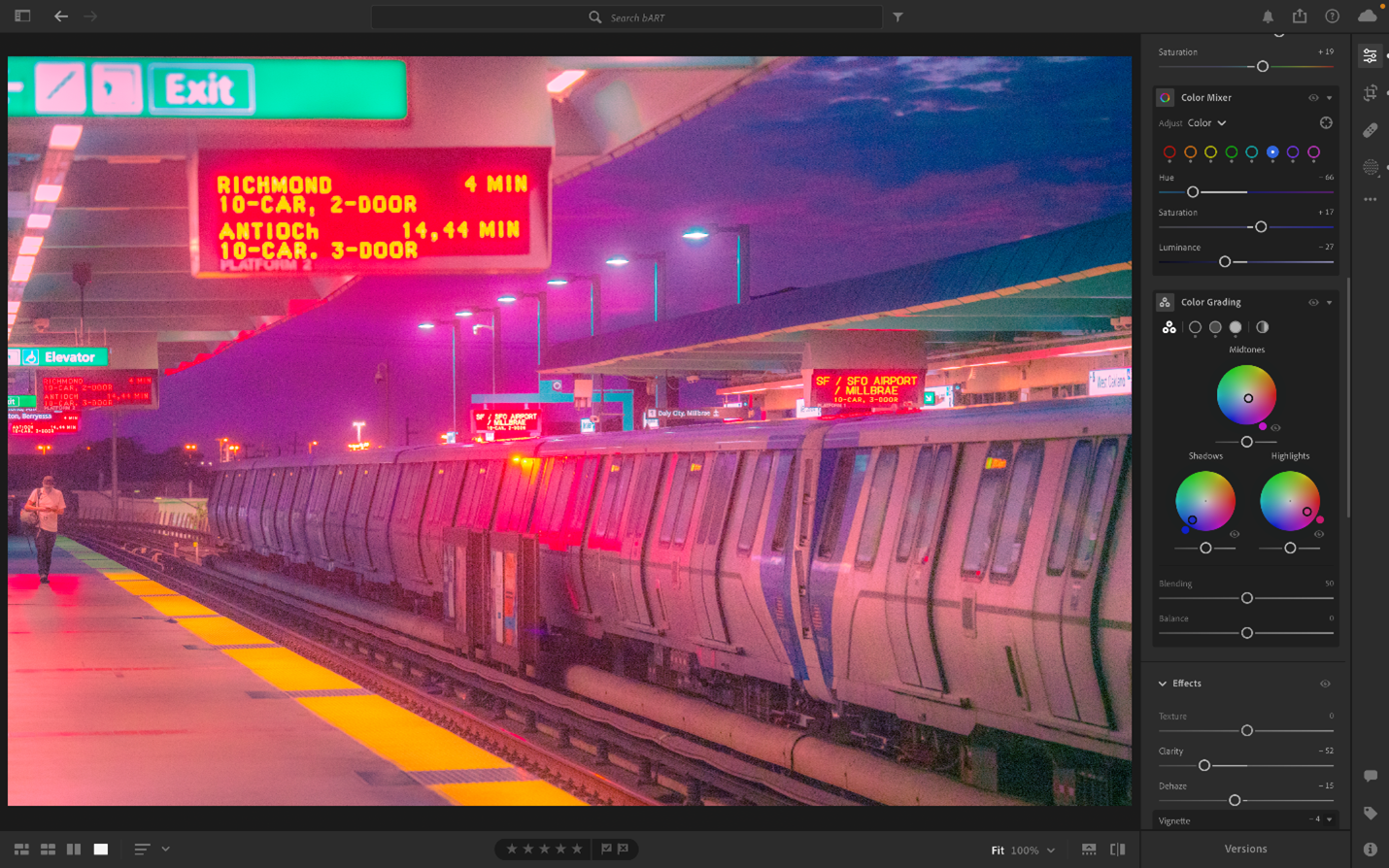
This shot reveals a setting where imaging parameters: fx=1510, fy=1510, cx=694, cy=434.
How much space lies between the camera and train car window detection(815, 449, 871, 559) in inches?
449

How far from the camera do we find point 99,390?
105 ft

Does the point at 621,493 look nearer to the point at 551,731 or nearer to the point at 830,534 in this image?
the point at 551,731

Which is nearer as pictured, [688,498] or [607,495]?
[688,498]

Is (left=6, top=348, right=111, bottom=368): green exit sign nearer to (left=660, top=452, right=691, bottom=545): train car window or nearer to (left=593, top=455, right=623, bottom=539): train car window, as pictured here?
(left=593, top=455, right=623, bottom=539): train car window

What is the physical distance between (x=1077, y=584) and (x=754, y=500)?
5.02 metres

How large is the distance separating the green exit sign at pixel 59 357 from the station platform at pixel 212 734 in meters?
7.30

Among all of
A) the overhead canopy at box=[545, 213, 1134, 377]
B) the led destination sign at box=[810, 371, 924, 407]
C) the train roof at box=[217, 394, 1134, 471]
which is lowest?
the train roof at box=[217, 394, 1134, 471]

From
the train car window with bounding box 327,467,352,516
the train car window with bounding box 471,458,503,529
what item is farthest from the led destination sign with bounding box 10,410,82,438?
the train car window with bounding box 471,458,503,529

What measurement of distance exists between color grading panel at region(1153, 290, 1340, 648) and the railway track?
2.45 meters

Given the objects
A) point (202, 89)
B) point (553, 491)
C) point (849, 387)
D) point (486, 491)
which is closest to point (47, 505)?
point (486, 491)

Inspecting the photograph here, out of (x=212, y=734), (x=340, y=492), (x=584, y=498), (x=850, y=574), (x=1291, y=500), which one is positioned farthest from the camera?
(x=340, y=492)

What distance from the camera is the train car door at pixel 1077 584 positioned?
8.08 m
